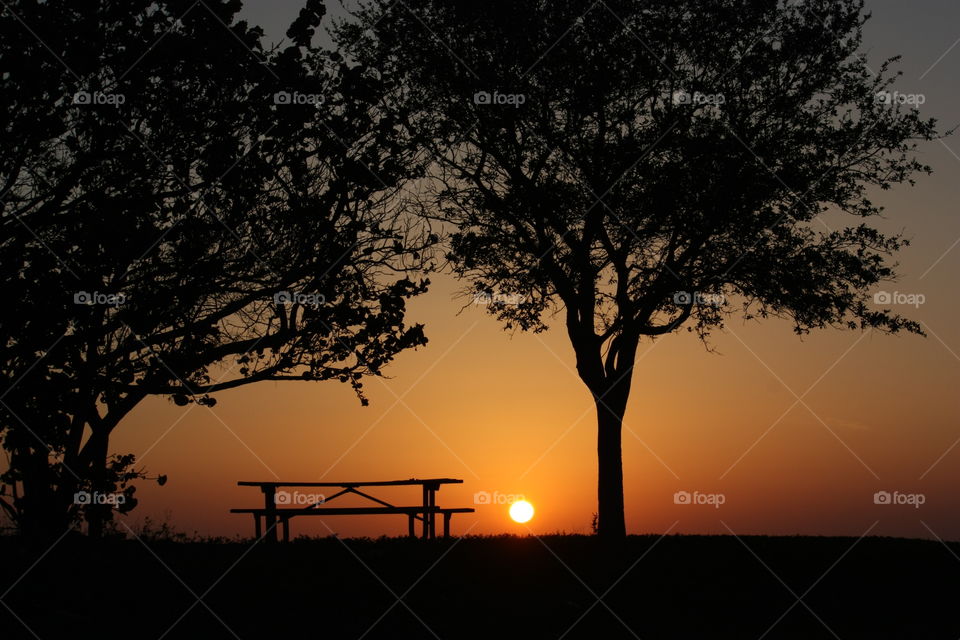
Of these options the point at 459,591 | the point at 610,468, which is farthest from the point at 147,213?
the point at 610,468

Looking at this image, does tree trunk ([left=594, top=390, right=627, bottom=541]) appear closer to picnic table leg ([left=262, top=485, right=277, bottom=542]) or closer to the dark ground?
the dark ground

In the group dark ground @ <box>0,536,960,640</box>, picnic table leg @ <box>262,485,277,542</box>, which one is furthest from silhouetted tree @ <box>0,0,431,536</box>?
picnic table leg @ <box>262,485,277,542</box>

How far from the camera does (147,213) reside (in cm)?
1187

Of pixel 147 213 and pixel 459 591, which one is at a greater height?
pixel 147 213

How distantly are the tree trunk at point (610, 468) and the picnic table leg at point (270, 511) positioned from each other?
7.58 metres

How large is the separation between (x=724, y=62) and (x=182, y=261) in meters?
15.8

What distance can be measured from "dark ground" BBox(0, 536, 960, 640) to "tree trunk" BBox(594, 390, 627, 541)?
1.44 m

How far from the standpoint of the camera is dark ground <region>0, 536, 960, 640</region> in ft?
50.8

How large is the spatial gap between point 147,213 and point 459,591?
361 inches

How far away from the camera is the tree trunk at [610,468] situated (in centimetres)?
2392

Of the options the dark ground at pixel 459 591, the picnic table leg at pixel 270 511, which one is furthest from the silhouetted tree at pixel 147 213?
the picnic table leg at pixel 270 511

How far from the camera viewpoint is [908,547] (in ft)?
81.0

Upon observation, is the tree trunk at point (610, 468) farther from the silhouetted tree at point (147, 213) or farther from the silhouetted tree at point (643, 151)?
the silhouetted tree at point (147, 213)

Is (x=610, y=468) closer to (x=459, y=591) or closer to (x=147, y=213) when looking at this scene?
(x=459, y=591)
